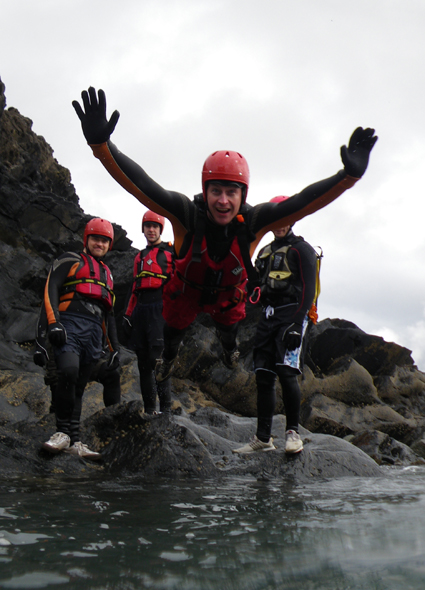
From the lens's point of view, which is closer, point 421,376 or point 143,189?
point 143,189

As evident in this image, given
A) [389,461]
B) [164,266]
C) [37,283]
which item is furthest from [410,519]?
[37,283]

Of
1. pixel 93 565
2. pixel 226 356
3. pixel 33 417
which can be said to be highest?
pixel 226 356

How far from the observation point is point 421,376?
19.0 meters

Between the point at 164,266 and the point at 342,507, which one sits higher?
the point at 164,266

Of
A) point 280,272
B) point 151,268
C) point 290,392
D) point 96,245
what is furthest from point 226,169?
point 151,268

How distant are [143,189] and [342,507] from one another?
241cm

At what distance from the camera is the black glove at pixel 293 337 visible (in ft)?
13.9

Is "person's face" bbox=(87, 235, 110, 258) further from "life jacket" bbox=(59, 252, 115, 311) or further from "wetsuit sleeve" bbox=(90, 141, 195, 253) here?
"wetsuit sleeve" bbox=(90, 141, 195, 253)

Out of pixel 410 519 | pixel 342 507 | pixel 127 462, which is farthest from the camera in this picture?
pixel 127 462

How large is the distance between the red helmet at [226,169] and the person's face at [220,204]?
0.06 metres

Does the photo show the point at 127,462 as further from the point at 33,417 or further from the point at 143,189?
the point at 33,417

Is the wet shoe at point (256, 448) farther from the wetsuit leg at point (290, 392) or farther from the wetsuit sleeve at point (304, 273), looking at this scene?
the wetsuit sleeve at point (304, 273)

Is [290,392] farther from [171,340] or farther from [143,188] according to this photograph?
[143,188]

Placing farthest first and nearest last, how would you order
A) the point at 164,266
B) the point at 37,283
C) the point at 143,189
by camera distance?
the point at 37,283 → the point at 164,266 → the point at 143,189
